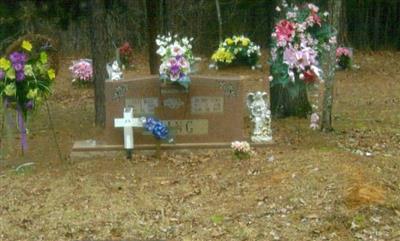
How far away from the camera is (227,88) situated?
8727 mm

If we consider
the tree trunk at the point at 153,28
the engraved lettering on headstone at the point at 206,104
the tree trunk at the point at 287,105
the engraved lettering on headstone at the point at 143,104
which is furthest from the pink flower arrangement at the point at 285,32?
the tree trunk at the point at 153,28

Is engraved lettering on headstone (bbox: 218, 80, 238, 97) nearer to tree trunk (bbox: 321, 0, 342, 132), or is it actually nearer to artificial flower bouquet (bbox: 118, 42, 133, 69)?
tree trunk (bbox: 321, 0, 342, 132)

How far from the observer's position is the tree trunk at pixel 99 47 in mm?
10531

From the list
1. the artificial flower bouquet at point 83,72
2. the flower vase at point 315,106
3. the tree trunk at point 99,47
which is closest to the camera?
the flower vase at point 315,106

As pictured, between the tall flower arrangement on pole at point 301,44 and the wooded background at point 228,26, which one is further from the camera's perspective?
the wooded background at point 228,26

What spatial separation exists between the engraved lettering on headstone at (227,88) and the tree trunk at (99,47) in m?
2.51

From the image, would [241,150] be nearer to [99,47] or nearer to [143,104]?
[143,104]

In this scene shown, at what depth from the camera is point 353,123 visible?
38.2 feet

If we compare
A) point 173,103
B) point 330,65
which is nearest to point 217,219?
point 173,103

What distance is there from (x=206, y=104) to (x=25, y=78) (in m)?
1.94

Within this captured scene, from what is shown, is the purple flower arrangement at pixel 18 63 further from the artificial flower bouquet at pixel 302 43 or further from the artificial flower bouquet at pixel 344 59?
the artificial flower bouquet at pixel 344 59

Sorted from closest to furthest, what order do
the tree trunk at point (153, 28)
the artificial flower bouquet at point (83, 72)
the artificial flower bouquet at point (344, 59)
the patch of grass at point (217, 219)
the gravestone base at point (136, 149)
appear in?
the patch of grass at point (217, 219) < the gravestone base at point (136, 149) < the tree trunk at point (153, 28) < the artificial flower bouquet at point (83, 72) < the artificial flower bouquet at point (344, 59)

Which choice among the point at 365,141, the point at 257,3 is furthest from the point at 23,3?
the point at 257,3

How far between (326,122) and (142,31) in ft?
46.9
